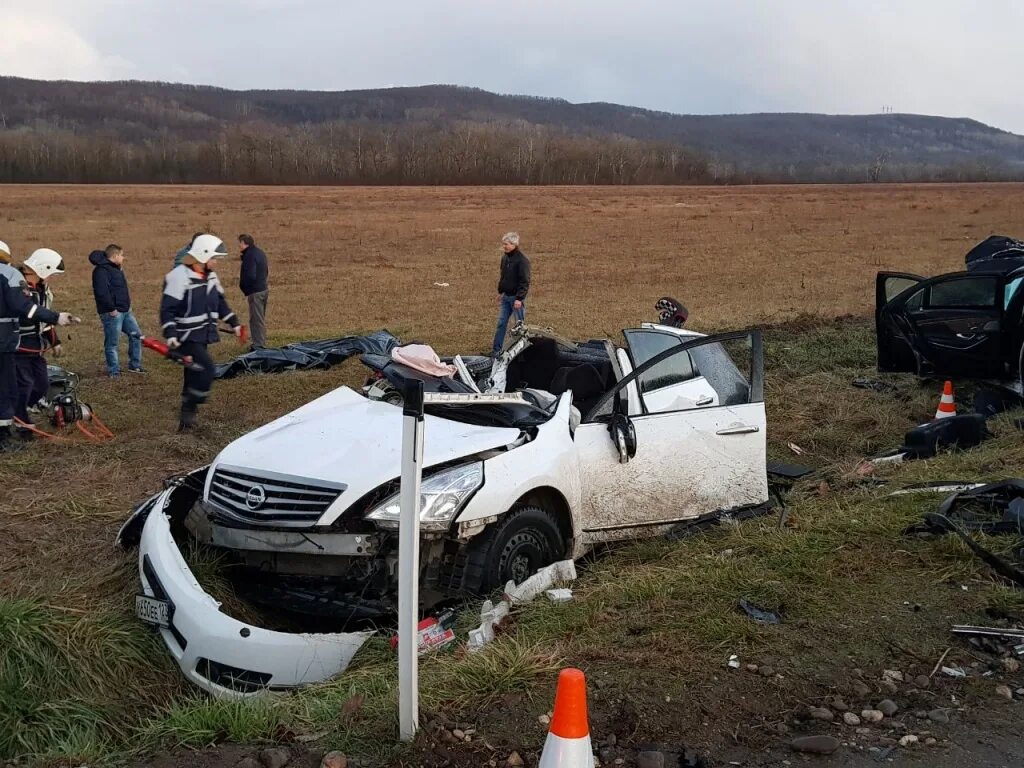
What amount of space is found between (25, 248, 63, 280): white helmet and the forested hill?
88.7 meters

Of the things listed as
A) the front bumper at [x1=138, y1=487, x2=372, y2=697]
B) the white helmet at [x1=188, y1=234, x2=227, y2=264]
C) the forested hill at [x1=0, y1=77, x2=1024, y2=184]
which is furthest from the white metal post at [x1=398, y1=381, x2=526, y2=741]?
the forested hill at [x1=0, y1=77, x2=1024, y2=184]

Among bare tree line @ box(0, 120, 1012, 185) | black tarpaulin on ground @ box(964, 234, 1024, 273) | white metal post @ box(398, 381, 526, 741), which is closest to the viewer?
white metal post @ box(398, 381, 526, 741)

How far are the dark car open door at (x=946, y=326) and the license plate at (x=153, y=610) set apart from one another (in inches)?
327

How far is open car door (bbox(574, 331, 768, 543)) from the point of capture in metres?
5.59

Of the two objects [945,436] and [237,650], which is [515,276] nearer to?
[945,436]

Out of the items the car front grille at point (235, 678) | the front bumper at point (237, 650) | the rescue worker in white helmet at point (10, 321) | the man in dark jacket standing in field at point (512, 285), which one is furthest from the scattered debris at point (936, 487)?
the man in dark jacket standing in field at point (512, 285)

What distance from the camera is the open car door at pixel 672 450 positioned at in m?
5.59

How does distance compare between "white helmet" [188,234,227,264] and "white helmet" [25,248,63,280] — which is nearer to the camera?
"white helmet" [188,234,227,264]

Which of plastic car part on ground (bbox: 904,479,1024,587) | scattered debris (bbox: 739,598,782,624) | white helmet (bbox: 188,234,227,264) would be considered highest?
white helmet (bbox: 188,234,227,264)

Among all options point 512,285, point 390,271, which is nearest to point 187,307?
point 512,285

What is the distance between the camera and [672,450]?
5.91m

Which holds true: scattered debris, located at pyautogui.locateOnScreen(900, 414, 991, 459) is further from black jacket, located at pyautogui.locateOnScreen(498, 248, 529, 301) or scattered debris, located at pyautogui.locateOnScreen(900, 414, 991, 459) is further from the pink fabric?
black jacket, located at pyautogui.locateOnScreen(498, 248, 529, 301)

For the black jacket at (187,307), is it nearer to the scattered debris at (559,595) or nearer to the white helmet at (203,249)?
the white helmet at (203,249)

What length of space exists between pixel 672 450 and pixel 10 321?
19.8ft
